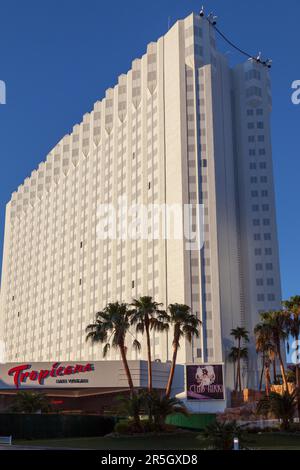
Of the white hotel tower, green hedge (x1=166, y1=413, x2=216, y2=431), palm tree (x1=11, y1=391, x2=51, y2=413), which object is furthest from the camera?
the white hotel tower

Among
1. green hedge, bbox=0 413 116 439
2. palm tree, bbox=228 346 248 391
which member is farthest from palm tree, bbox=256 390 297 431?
palm tree, bbox=228 346 248 391

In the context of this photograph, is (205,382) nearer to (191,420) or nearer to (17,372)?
(191,420)

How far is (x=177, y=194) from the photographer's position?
109188 millimetres

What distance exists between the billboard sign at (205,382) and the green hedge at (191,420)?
2391 cm

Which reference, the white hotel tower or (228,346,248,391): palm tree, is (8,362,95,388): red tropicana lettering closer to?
the white hotel tower

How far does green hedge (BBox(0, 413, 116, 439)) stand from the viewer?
5138 cm

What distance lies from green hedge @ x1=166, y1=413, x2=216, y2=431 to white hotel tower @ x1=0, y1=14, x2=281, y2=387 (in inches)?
1355

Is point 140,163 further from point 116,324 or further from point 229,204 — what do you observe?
point 116,324

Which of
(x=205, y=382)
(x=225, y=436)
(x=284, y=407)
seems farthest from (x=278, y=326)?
(x=225, y=436)

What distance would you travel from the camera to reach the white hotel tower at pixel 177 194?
106 metres

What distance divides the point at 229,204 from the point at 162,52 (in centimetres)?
3572

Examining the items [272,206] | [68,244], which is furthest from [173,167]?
[68,244]

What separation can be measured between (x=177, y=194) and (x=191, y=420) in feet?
176

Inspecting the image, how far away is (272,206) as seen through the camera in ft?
392
